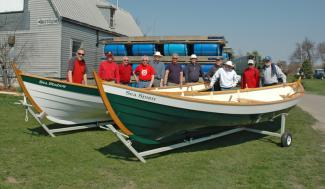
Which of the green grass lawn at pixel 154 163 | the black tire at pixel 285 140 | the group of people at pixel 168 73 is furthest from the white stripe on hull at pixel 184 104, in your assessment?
the group of people at pixel 168 73

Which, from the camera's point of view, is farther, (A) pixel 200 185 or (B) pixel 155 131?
(B) pixel 155 131

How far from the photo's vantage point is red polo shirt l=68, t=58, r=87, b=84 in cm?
828

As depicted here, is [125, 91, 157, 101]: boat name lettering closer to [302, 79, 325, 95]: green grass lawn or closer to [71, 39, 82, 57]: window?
[71, 39, 82, 57]: window

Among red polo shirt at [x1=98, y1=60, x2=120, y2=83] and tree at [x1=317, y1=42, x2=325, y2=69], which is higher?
tree at [x1=317, y1=42, x2=325, y2=69]

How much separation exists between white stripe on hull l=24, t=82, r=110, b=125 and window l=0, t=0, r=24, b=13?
42.0 feet

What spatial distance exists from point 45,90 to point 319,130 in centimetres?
707

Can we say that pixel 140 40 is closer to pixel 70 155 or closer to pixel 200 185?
pixel 70 155

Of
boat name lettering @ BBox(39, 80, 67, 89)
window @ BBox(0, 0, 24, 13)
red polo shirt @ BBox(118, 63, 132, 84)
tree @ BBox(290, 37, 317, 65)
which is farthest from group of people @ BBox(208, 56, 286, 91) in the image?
tree @ BBox(290, 37, 317, 65)

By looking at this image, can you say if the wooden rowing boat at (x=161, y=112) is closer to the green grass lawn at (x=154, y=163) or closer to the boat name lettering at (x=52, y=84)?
the green grass lawn at (x=154, y=163)

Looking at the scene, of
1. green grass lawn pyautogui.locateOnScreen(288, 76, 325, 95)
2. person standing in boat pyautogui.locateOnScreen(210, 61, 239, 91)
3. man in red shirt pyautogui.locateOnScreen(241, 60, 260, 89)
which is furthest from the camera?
green grass lawn pyautogui.locateOnScreen(288, 76, 325, 95)

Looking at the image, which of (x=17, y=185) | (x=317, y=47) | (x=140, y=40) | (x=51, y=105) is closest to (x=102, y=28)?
(x=140, y=40)

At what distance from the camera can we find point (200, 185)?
5.15 metres

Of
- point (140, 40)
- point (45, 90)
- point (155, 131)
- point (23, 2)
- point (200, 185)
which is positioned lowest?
point (200, 185)

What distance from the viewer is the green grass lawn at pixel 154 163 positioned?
5199 millimetres
